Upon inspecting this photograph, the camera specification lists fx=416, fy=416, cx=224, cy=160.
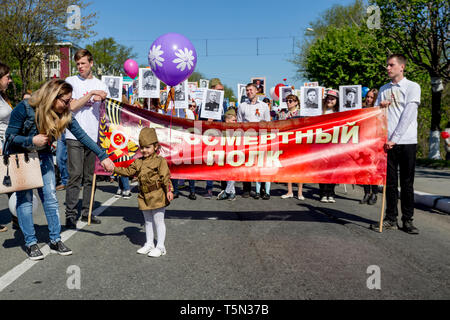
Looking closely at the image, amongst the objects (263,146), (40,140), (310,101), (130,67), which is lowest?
(263,146)

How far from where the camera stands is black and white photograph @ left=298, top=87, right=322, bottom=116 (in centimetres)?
1084

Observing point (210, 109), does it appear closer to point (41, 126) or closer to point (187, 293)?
point (41, 126)

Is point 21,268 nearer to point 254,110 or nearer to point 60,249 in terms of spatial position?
point 60,249

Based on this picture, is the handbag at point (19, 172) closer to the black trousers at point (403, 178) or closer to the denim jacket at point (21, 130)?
the denim jacket at point (21, 130)

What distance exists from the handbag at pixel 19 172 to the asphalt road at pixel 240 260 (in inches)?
30.6

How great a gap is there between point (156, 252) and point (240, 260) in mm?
899

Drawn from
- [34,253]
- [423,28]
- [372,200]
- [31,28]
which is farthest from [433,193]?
[31,28]

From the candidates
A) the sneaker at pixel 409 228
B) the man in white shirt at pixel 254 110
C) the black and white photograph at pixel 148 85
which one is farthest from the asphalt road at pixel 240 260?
the black and white photograph at pixel 148 85

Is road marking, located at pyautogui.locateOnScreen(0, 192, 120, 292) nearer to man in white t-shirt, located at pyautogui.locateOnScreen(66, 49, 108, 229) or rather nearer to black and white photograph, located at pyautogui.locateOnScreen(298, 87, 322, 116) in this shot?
man in white t-shirt, located at pyautogui.locateOnScreen(66, 49, 108, 229)

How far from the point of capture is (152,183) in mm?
4461

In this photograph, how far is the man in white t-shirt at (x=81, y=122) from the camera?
5.60 metres

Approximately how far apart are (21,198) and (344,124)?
14.1ft
